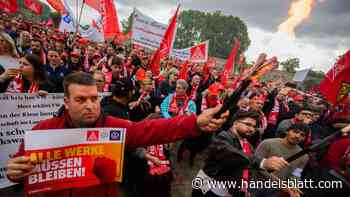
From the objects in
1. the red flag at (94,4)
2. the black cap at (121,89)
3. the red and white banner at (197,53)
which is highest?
the red flag at (94,4)

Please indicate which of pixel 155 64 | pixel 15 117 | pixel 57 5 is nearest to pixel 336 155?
pixel 15 117

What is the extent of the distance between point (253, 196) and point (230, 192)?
0.73 metres

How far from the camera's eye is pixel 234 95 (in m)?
1.99

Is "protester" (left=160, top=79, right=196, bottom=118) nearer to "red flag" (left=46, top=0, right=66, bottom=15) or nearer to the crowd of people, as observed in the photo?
the crowd of people

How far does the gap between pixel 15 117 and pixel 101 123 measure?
2423 millimetres

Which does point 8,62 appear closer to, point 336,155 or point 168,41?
point 336,155

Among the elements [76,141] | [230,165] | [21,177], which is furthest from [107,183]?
[230,165]

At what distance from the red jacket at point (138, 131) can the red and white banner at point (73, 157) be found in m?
0.07

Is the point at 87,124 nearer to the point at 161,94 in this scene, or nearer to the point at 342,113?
the point at 342,113

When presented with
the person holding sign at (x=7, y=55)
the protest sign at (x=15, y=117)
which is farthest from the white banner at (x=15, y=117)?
the person holding sign at (x=7, y=55)

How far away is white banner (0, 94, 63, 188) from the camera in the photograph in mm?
4238

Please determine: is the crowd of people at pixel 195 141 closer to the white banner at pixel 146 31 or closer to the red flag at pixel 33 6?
the white banner at pixel 146 31

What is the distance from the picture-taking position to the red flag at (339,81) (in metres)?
4.84

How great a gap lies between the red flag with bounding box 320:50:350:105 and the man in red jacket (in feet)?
11.3
